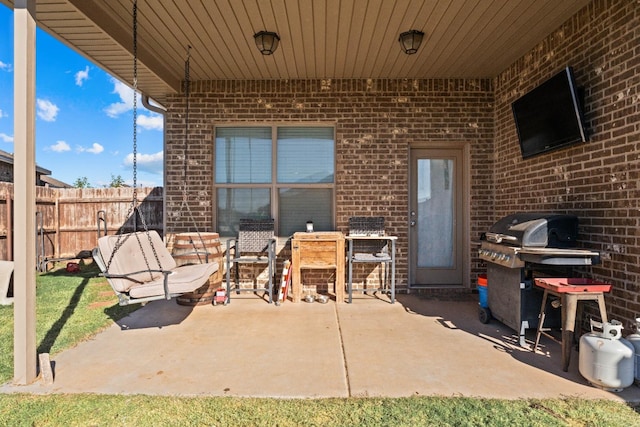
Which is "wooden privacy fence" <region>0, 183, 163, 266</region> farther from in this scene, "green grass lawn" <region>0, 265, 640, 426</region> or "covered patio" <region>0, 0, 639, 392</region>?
"green grass lawn" <region>0, 265, 640, 426</region>

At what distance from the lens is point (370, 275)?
5035mm

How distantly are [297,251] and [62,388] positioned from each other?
2655 millimetres

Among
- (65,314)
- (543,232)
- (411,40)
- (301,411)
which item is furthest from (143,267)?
(543,232)

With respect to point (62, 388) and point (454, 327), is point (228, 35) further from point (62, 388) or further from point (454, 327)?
point (454, 327)

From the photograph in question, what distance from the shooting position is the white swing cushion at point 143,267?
3090mm

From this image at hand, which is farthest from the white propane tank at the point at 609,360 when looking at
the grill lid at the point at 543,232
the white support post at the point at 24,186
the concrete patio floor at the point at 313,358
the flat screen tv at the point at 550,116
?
the white support post at the point at 24,186

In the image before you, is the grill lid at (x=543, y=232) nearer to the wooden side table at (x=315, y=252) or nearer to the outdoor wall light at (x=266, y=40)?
the wooden side table at (x=315, y=252)

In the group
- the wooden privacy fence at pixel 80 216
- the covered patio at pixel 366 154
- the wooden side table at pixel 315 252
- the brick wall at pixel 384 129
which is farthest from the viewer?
the wooden privacy fence at pixel 80 216

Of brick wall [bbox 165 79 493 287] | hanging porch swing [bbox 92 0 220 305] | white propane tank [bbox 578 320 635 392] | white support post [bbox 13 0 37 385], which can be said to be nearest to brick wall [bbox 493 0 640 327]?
white propane tank [bbox 578 320 635 392]

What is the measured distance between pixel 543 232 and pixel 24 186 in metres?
4.02

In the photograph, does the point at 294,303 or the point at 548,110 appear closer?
the point at 548,110

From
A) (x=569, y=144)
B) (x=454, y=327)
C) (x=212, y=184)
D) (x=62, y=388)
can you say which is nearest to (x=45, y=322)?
(x=62, y=388)

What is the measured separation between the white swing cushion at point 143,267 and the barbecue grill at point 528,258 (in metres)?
2.88

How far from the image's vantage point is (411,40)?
12.2 feet
